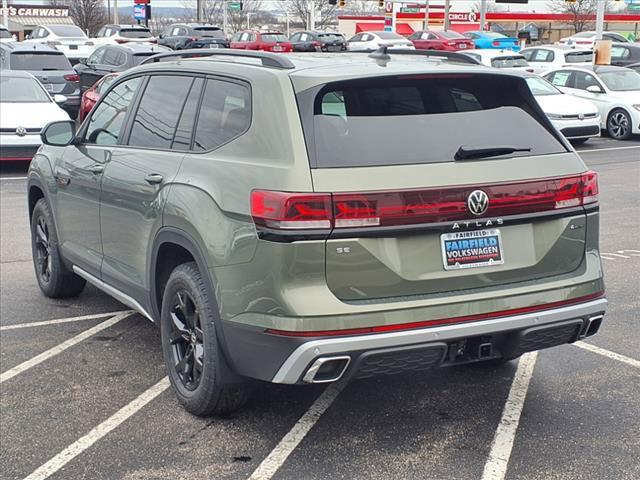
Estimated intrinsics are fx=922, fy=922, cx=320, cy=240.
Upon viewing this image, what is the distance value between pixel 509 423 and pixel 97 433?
2.03m

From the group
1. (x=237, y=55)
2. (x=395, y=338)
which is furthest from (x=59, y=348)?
(x=395, y=338)

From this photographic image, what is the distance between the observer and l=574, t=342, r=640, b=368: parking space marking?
550cm

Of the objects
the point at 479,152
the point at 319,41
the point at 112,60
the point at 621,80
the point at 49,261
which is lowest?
the point at 319,41

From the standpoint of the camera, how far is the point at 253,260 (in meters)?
3.98

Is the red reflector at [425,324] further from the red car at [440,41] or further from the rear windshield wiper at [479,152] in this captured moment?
the red car at [440,41]

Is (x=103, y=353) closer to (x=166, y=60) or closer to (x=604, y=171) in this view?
(x=166, y=60)

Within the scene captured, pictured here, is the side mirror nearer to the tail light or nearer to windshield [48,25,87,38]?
the tail light

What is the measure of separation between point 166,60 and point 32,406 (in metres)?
2.21

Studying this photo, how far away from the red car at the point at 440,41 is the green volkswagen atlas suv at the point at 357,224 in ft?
113

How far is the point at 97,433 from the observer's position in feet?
14.8

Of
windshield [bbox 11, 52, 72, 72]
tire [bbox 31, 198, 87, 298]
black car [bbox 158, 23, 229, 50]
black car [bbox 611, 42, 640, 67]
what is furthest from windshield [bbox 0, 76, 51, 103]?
black car [bbox 158, 23, 229, 50]

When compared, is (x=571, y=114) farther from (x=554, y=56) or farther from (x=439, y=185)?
(x=439, y=185)

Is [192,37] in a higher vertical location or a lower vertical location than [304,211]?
lower

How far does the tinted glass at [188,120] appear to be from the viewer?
15.7 feet
